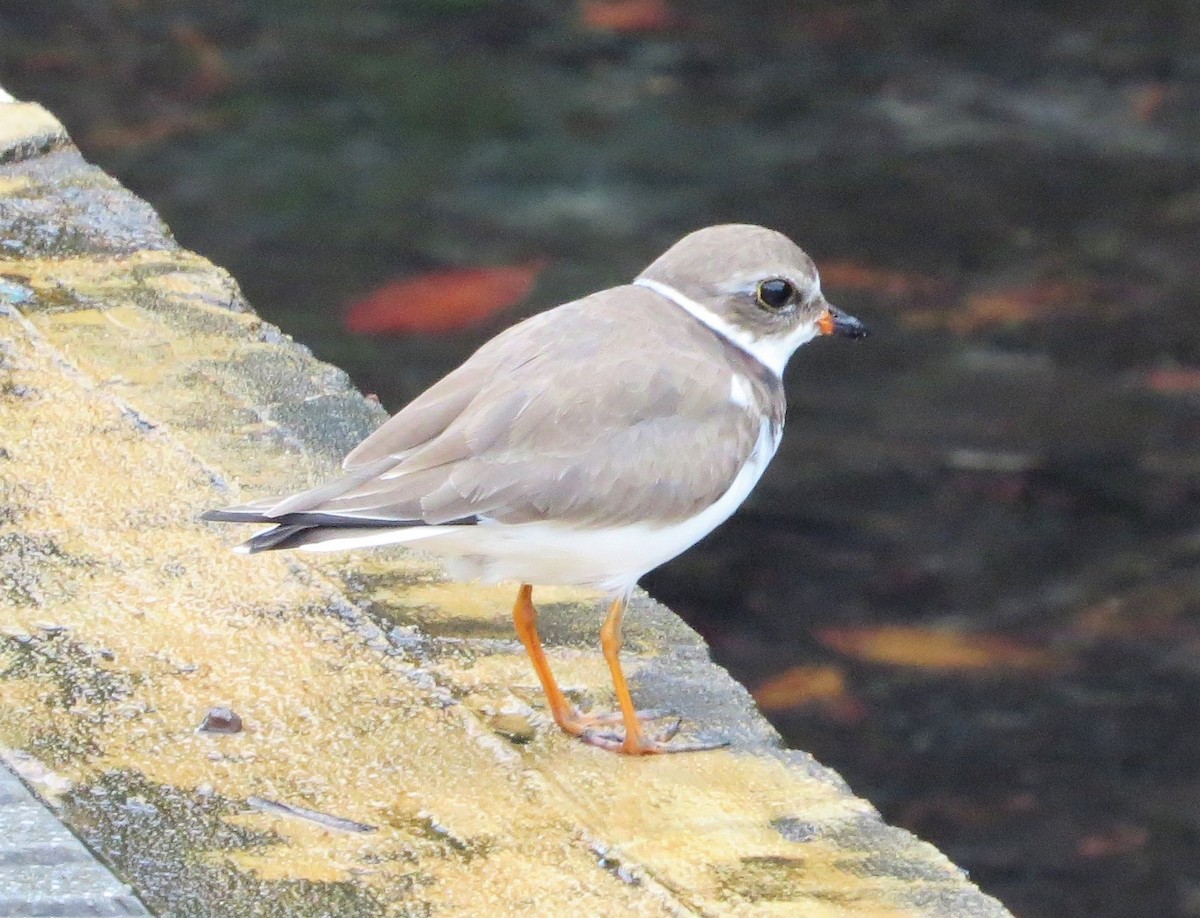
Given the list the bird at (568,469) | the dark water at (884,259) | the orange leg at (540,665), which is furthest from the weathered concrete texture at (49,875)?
the dark water at (884,259)

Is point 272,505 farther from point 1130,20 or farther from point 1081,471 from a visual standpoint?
point 1130,20

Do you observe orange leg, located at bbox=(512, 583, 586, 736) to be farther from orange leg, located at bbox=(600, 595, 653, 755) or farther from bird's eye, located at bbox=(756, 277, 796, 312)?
bird's eye, located at bbox=(756, 277, 796, 312)

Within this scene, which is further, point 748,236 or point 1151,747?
point 1151,747

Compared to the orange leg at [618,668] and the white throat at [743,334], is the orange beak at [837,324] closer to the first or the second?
the white throat at [743,334]

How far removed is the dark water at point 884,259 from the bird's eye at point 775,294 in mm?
2448

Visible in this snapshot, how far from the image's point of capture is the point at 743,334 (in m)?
3.95

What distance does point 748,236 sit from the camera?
3.92m

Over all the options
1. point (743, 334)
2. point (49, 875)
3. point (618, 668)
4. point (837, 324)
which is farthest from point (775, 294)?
point (49, 875)

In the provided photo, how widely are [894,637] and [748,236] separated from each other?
118 inches

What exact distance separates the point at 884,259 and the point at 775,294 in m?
4.85

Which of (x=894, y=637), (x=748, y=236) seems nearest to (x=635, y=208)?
(x=894, y=637)

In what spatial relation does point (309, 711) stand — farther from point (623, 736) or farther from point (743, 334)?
point (743, 334)

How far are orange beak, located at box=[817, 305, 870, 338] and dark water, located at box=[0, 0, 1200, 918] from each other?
2189 millimetres

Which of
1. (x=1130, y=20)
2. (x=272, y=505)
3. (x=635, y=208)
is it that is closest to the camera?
(x=272, y=505)
